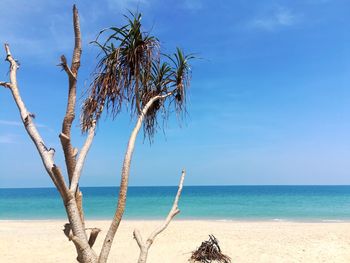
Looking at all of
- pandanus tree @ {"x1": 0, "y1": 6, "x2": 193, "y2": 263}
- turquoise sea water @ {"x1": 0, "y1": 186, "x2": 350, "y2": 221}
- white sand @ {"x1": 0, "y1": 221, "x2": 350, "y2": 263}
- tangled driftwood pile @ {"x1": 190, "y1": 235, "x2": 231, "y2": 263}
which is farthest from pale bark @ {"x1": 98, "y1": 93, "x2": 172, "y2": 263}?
turquoise sea water @ {"x1": 0, "y1": 186, "x2": 350, "y2": 221}

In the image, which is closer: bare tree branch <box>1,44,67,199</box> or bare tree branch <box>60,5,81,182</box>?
bare tree branch <box>1,44,67,199</box>

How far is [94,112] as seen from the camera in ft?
13.5

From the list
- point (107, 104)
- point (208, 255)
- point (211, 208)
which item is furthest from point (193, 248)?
point (211, 208)

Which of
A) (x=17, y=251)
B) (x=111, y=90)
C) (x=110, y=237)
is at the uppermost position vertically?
(x=111, y=90)

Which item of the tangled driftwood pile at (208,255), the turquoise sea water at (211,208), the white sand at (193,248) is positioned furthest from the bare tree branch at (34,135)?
the turquoise sea water at (211,208)

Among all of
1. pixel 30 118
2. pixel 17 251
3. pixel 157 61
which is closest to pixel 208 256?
pixel 17 251

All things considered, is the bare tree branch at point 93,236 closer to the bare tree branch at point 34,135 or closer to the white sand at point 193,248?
the bare tree branch at point 34,135

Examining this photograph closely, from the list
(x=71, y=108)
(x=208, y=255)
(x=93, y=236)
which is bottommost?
(x=208, y=255)

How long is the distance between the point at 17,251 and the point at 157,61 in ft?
37.4

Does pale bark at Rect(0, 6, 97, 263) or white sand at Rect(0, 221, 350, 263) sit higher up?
pale bark at Rect(0, 6, 97, 263)

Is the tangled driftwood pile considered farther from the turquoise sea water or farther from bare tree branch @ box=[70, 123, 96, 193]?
the turquoise sea water

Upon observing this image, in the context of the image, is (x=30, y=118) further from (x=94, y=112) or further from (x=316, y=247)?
(x=316, y=247)

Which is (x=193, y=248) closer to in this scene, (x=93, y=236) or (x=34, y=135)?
(x=93, y=236)

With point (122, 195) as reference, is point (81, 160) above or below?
above
